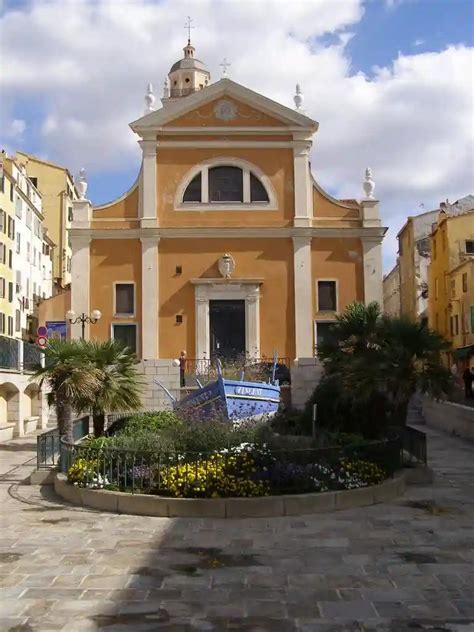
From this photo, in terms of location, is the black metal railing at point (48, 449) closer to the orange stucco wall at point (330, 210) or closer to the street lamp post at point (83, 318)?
the street lamp post at point (83, 318)

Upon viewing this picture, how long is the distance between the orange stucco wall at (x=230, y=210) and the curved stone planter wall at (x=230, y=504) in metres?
20.6

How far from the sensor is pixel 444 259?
47500mm

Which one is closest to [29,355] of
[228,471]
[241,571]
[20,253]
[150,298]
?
[150,298]

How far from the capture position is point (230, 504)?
11.4 metres

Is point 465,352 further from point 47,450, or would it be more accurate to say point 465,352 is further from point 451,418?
point 47,450

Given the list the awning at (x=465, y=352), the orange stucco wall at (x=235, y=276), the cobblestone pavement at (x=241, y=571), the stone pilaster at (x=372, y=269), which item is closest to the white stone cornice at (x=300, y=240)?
the orange stucco wall at (x=235, y=276)

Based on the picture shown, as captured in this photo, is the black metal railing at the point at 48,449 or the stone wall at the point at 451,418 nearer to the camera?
the black metal railing at the point at 48,449

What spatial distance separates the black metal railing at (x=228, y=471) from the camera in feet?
38.5

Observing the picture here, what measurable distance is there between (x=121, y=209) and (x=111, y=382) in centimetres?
1671

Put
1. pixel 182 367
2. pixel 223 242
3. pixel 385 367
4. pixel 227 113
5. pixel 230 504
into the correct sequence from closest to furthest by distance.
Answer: pixel 230 504
pixel 385 367
pixel 182 367
pixel 223 242
pixel 227 113

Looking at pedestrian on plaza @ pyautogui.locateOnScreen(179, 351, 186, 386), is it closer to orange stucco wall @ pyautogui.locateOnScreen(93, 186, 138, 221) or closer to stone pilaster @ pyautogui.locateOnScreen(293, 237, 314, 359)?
stone pilaster @ pyautogui.locateOnScreen(293, 237, 314, 359)

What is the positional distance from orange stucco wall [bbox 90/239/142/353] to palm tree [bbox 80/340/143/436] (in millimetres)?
13336

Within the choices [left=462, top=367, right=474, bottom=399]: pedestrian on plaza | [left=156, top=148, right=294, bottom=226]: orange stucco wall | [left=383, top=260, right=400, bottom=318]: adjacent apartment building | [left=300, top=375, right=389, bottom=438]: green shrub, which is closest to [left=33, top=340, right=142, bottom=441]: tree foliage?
[left=300, top=375, right=389, bottom=438]: green shrub

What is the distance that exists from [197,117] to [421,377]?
20541 mm
